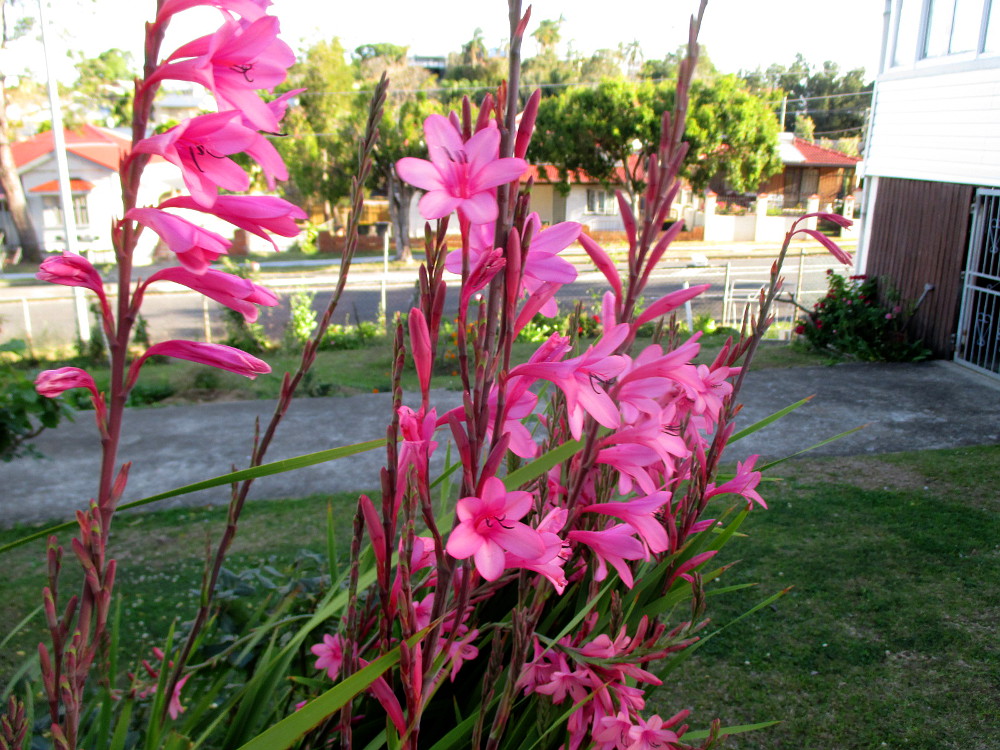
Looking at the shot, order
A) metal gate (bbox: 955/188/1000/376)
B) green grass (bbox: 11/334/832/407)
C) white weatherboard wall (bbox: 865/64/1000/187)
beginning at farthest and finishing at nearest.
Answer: green grass (bbox: 11/334/832/407) < metal gate (bbox: 955/188/1000/376) < white weatherboard wall (bbox: 865/64/1000/187)

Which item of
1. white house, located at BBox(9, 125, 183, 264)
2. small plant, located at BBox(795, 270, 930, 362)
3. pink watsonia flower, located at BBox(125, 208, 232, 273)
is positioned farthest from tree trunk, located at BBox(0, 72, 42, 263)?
pink watsonia flower, located at BBox(125, 208, 232, 273)

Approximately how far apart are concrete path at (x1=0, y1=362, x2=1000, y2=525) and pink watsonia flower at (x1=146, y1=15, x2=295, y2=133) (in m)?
5.24

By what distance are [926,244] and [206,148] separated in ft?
33.5

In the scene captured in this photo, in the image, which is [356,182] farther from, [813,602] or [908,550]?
[908,550]

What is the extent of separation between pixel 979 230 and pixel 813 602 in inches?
249

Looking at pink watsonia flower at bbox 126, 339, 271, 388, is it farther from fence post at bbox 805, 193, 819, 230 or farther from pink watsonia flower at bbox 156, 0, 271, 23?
fence post at bbox 805, 193, 819, 230

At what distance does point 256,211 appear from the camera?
2.87 ft

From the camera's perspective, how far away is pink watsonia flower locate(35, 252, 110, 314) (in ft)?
2.86

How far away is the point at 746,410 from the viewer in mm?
7211

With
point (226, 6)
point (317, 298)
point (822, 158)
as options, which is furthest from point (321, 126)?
point (226, 6)

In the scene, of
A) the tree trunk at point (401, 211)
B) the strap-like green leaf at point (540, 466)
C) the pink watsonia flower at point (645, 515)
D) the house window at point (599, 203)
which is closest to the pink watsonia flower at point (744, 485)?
the pink watsonia flower at point (645, 515)

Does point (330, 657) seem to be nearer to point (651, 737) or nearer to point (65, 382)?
point (651, 737)

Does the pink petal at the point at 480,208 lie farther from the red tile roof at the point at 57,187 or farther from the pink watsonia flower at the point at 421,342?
the red tile roof at the point at 57,187

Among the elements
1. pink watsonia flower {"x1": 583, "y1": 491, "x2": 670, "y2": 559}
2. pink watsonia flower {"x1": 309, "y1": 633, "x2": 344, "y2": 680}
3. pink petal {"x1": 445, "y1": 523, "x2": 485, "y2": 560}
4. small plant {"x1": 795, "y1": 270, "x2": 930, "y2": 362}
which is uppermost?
pink petal {"x1": 445, "y1": 523, "x2": 485, "y2": 560}
